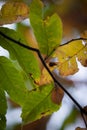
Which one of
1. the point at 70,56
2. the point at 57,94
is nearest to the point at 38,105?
the point at 57,94

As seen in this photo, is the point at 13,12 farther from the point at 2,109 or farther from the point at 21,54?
the point at 2,109

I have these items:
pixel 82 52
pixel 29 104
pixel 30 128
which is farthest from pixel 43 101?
pixel 30 128

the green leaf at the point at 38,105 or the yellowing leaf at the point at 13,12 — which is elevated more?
the yellowing leaf at the point at 13,12

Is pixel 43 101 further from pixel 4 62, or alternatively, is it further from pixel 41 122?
pixel 41 122

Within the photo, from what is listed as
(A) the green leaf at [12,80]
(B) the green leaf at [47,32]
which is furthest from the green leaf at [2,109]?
(B) the green leaf at [47,32]

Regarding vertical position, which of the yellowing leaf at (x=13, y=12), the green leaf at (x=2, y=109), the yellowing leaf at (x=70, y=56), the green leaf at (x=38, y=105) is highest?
the yellowing leaf at (x=13, y=12)

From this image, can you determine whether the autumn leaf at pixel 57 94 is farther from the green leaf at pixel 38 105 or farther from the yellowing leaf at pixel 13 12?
the yellowing leaf at pixel 13 12
